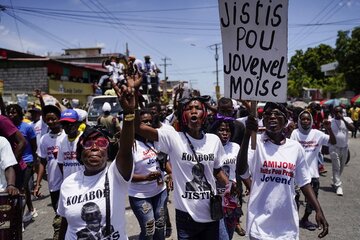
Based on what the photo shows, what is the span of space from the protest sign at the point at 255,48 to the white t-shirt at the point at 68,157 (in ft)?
6.62

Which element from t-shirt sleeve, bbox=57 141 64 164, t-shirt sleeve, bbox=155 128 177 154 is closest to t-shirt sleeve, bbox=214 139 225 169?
t-shirt sleeve, bbox=155 128 177 154

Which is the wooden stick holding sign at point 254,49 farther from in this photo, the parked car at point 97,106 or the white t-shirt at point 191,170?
the parked car at point 97,106

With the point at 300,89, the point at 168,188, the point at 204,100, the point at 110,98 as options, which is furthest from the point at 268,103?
the point at 300,89

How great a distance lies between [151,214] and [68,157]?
3.95 feet

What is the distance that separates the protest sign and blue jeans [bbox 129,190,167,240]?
1.65 metres

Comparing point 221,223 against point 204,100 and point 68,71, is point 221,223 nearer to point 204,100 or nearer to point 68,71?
point 204,100

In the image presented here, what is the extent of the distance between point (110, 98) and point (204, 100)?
10.1 m

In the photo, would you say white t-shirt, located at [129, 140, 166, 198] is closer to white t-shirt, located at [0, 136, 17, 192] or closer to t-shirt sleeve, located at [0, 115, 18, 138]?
white t-shirt, located at [0, 136, 17, 192]

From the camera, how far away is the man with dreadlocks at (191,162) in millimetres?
3092

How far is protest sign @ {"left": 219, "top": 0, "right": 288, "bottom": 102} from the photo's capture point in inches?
117

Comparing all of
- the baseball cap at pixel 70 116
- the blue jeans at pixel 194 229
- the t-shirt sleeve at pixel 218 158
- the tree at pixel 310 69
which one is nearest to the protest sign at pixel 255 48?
the t-shirt sleeve at pixel 218 158

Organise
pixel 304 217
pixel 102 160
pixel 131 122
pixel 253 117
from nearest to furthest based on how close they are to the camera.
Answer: pixel 131 122
pixel 102 160
pixel 253 117
pixel 304 217

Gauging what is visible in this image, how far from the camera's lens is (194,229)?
3.10 m

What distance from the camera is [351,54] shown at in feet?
99.2
